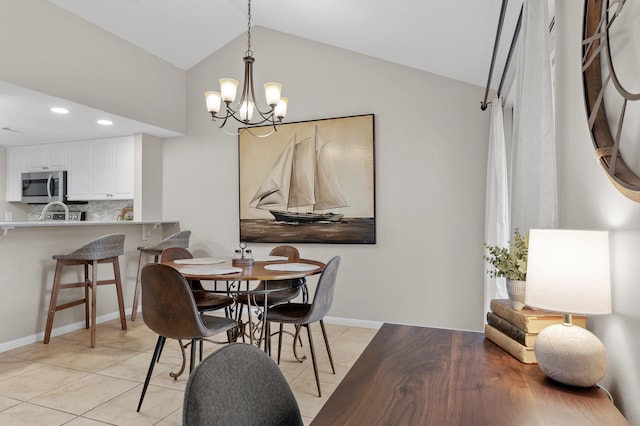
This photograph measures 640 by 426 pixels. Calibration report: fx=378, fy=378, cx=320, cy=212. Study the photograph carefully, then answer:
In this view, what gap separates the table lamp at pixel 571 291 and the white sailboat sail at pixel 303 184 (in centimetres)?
302

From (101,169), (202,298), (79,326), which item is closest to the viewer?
(202,298)

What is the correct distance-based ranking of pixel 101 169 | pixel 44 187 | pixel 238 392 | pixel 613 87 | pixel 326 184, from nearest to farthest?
pixel 238 392, pixel 613 87, pixel 326 184, pixel 101 169, pixel 44 187

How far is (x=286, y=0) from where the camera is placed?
340 cm

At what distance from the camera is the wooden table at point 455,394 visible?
78 centimetres

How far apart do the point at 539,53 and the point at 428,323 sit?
2.84 m

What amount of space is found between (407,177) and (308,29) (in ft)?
5.90

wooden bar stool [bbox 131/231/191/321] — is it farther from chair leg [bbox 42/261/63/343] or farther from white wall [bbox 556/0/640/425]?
white wall [bbox 556/0/640/425]

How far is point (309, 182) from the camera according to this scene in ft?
13.3

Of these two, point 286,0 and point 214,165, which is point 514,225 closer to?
point 286,0

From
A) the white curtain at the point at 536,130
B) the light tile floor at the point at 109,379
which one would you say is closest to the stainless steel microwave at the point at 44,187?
the light tile floor at the point at 109,379

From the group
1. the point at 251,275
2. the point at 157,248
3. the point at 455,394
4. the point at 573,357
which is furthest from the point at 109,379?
the point at 573,357

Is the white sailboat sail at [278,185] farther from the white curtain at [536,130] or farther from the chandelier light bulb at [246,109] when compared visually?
the white curtain at [536,130]

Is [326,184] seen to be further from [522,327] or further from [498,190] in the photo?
[522,327]

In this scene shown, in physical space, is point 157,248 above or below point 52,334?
above
